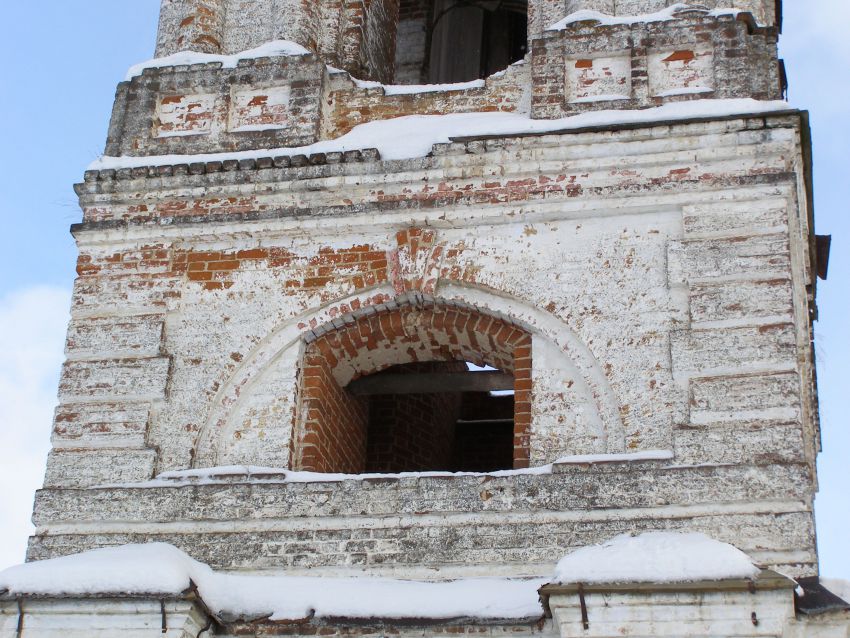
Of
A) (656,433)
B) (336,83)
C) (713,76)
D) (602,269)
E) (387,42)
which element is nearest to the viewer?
(656,433)

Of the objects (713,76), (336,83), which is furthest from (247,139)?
(713,76)

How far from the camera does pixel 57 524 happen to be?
7438mm

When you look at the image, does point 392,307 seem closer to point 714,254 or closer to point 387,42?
point 714,254

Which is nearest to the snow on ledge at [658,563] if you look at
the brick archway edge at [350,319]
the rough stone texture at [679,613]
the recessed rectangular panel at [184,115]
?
the rough stone texture at [679,613]

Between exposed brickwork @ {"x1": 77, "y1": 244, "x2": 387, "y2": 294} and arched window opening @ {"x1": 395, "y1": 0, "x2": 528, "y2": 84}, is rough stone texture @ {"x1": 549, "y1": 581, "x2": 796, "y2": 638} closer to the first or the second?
exposed brickwork @ {"x1": 77, "y1": 244, "x2": 387, "y2": 294}

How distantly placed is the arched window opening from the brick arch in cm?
319

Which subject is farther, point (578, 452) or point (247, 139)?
point (247, 139)

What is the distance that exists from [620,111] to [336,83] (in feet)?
6.03

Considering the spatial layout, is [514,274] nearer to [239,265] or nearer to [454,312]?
[454,312]

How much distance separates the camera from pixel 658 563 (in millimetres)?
6090

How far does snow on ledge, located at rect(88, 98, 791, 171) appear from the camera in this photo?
313 inches

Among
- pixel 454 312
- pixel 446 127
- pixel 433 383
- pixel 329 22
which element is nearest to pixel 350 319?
pixel 454 312

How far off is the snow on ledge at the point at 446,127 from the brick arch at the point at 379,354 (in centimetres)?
98

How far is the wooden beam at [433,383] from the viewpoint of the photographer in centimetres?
843
